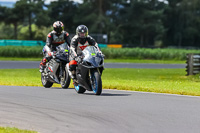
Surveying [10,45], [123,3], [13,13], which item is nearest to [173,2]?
[123,3]

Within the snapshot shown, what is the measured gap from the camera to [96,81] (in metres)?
12.5

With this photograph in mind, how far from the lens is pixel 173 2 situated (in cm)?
8788

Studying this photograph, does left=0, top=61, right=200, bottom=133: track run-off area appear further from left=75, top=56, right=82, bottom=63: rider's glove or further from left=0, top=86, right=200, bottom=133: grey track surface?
left=75, top=56, right=82, bottom=63: rider's glove

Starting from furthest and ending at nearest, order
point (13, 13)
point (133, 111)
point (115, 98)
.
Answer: point (13, 13)
point (115, 98)
point (133, 111)

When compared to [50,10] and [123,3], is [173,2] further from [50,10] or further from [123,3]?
[50,10]

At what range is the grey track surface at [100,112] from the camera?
800cm

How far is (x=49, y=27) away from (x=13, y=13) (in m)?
6.99

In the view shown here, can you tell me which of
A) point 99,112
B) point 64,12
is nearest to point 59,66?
point 99,112

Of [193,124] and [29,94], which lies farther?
[29,94]

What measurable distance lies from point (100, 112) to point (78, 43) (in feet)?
13.8

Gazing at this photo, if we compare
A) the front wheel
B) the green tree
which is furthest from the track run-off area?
the green tree

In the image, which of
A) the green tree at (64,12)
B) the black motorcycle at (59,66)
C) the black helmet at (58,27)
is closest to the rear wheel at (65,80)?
the black motorcycle at (59,66)

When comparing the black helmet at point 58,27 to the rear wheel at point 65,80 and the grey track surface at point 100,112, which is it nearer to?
the rear wheel at point 65,80

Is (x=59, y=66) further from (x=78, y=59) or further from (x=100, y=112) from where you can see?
(x=100, y=112)
